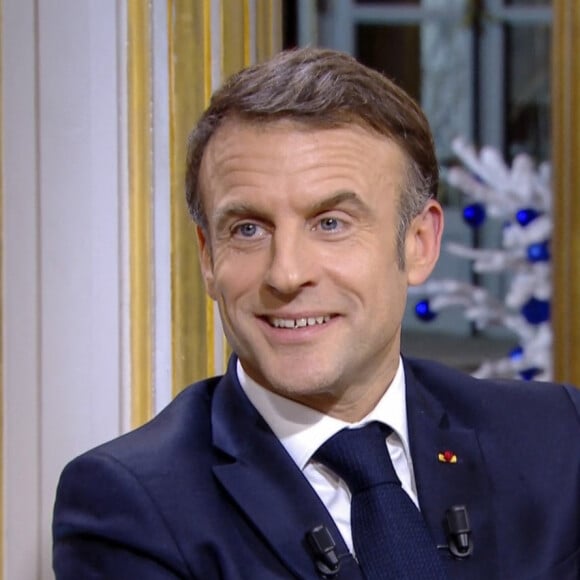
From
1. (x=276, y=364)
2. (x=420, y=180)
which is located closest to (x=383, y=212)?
(x=420, y=180)

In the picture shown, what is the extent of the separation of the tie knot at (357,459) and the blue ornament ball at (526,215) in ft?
6.97

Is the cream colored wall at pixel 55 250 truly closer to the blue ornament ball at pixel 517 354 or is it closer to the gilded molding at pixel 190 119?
the gilded molding at pixel 190 119

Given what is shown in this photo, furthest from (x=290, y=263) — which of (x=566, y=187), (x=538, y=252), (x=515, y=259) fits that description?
(x=515, y=259)

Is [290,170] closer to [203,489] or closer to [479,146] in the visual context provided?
[203,489]

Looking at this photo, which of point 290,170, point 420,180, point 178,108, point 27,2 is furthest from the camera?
point 178,108

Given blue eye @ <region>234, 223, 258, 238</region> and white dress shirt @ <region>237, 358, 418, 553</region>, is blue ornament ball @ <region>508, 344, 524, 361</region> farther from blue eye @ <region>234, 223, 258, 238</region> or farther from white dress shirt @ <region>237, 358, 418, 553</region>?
blue eye @ <region>234, 223, 258, 238</region>

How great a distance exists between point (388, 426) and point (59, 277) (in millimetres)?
459

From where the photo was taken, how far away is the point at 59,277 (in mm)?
1438

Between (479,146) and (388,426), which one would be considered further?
(479,146)

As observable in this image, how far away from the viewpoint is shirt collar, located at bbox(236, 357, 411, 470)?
1.25m

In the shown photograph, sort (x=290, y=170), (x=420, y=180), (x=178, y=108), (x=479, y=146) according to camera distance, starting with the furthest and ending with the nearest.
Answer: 1. (x=479, y=146)
2. (x=178, y=108)
3. (x=420, y=180)
4. (x=290, y=170)

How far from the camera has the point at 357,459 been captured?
1235 mm

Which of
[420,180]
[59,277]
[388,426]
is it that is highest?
[420,180]

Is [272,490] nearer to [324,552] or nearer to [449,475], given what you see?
[324,552]
